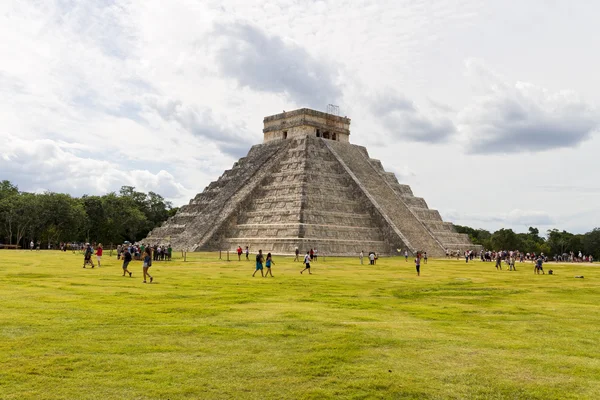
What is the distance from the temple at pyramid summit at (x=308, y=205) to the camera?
44625 millimetres

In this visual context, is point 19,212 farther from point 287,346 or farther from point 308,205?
point 287,346

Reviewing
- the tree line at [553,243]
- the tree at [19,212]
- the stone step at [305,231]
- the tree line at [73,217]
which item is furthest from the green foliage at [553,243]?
the tree at [19,212]

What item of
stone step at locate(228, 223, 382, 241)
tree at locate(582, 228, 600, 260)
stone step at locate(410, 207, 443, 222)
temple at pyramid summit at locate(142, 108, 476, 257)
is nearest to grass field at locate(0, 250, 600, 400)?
stone step at locate(228, 223, 382, 241)

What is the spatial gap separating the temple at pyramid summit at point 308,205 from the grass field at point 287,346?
88.7 feet

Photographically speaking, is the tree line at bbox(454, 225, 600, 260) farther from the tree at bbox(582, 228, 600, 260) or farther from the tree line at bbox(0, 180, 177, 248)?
the tree line at bbox(0, 180, 177, 248)

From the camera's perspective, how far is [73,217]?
63.0 metres

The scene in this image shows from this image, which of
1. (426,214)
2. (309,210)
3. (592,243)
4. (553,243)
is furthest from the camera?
(553,243)

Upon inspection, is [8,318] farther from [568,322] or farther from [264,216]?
[264,216]

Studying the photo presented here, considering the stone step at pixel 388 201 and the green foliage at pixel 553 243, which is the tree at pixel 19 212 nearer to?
the stone step at pixel 388 201

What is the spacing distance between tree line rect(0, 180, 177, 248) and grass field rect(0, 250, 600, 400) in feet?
162

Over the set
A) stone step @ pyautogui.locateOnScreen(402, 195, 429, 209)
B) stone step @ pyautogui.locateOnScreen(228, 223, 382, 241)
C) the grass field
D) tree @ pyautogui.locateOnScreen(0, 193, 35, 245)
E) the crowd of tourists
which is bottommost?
the grass field

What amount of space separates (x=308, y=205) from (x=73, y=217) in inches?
1225

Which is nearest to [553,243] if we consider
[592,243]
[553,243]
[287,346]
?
[553,243]

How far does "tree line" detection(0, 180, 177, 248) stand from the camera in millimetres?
61812
